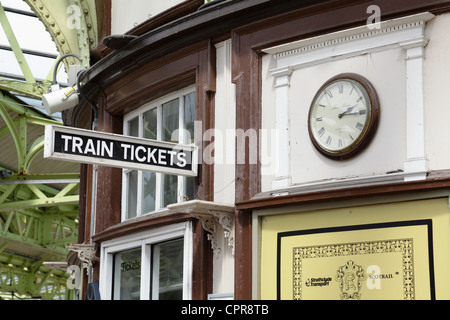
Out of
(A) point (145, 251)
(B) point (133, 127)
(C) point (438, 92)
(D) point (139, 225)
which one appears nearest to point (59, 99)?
(B) point (133, 127)

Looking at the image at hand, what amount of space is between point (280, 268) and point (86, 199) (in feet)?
16.7

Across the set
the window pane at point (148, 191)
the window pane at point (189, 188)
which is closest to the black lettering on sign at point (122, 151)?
the window pane at point (189, 188)

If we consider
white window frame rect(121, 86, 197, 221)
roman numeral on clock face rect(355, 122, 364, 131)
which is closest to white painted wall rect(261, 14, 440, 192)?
roman numeral on clock face rect(355, 122, 364, 131)

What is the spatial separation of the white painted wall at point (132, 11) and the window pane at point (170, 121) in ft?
4.18

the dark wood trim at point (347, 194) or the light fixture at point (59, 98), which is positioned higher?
the light fixture at point (59, 98)

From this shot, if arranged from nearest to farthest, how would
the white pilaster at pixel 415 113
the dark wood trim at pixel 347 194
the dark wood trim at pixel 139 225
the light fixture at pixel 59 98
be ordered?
the dark wood trim at pixel 347 194, the white pilaster at pixel 415 113, the dark wood trim at pixel 139 225, the light fixture at pixel 59 98

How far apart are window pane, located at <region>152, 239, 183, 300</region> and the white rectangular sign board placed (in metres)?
1.04

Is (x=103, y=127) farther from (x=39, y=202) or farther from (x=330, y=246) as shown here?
(x=39, y=202)

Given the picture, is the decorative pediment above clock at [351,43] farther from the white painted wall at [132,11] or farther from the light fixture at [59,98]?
the light fixture at [59,98]

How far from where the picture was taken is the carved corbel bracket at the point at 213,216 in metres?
10.2

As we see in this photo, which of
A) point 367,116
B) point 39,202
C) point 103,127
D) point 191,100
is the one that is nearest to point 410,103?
point 367,116

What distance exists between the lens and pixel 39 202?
2503 cm

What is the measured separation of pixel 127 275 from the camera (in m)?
12.2

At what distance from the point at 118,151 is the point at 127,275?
2351 mm
